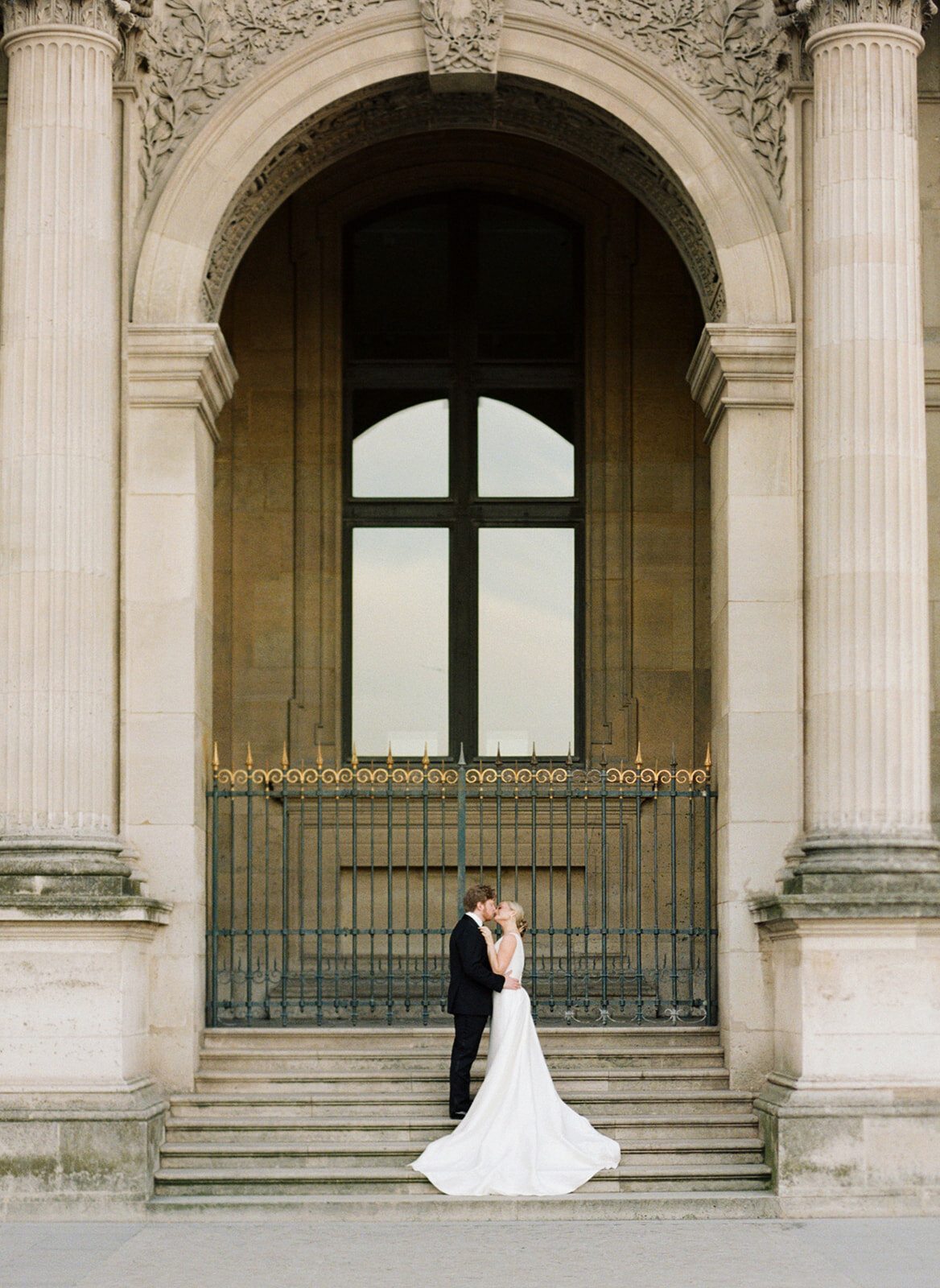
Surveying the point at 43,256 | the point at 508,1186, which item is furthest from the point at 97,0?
the point at 508,1186

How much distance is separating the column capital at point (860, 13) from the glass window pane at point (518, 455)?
5847mm

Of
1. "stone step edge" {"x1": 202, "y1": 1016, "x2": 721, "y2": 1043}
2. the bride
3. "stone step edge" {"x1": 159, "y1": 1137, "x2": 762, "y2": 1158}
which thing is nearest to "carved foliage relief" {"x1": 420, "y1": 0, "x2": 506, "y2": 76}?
the bride

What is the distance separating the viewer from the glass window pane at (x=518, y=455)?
18953 millimetres

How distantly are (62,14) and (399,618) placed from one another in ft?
23.5

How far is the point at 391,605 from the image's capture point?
18.9m

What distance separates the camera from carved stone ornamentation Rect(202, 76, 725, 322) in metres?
14.6

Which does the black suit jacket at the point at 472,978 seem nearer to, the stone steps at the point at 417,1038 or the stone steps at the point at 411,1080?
the stone steps at the point at 411,1080

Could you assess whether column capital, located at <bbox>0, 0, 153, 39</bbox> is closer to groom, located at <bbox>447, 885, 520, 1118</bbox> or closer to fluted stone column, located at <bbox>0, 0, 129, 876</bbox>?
fluted stone column, located at <bbox>0, 0, 129, 876</bbox>

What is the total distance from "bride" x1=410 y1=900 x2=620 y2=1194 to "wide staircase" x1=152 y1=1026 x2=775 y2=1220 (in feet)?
0.33

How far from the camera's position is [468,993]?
1315cm

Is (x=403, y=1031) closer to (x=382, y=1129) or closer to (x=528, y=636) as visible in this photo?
(x=382, y=1129)

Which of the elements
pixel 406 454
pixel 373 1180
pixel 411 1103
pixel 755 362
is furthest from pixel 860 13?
pixel 373 1180

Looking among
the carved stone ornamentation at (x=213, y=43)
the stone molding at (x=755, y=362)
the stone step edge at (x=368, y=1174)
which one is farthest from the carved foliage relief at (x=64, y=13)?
the stone step edge at (x=368, y=1174)

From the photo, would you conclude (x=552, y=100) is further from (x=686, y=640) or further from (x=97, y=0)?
(x=686, y=640)
